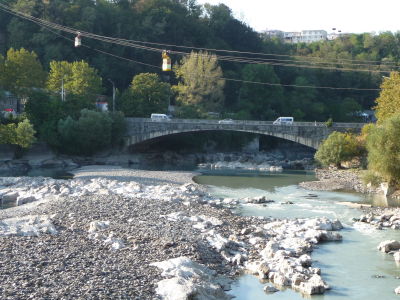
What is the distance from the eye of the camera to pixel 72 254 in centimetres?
1966

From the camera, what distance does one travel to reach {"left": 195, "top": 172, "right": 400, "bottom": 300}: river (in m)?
18.8

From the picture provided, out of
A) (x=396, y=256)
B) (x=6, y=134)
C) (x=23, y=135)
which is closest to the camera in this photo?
(x=396, y=256)

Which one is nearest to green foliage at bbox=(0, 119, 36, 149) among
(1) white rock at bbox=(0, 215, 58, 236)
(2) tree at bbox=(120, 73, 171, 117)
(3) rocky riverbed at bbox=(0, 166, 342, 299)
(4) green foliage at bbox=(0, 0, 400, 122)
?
(4) green foliage at bbox=(0, 0, 400, 122)

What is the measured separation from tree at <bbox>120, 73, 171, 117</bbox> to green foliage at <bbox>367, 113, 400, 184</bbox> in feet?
118

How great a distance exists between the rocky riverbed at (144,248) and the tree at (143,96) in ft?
121

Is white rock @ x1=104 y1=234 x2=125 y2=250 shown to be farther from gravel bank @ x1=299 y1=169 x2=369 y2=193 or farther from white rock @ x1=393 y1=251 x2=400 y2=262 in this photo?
gravel bank @ x1=299 y1=169 x2=369 y2=193

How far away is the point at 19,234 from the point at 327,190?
26.5m

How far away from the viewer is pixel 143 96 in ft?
234

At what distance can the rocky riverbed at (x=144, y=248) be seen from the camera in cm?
1694

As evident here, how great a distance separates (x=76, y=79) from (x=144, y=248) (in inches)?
1979

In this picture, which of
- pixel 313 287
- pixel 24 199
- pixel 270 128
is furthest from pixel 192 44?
pixel 313 287

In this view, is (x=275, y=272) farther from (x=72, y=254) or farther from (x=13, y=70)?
(x=13, y=70)

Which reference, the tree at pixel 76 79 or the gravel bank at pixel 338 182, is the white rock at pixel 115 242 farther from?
the tree at pixel 76 79

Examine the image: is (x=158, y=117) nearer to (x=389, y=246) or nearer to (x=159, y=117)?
(x=159, y=117)
